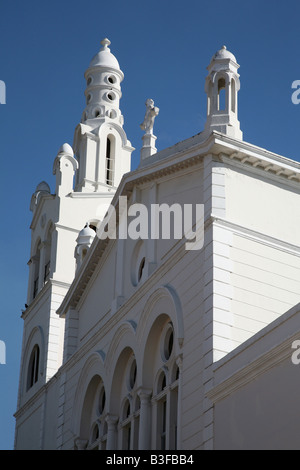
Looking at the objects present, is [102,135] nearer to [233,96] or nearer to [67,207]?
[67,207]

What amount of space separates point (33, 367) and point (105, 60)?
44.6ft

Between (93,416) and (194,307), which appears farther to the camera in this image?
(93,416)

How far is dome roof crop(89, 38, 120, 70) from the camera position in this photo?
43281 millimetres

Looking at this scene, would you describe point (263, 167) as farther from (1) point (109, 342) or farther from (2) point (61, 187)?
(2) point (61, 187)

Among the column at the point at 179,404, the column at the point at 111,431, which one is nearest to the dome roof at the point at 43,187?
the column at the point at 111,431

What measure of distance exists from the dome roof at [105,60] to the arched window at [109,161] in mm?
3214

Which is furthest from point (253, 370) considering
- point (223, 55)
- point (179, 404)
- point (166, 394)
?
point (223, 55)

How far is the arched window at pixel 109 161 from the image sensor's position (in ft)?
141

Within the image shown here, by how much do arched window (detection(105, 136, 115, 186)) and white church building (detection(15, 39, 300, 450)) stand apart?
28.9ft

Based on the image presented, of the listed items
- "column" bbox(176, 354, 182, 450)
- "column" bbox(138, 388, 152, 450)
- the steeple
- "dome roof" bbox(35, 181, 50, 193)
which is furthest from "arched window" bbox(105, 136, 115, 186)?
"column" bbox(176, 354, 182, 450)

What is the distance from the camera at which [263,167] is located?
2478 centimetres

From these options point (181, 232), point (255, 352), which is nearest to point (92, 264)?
point (181, 232)

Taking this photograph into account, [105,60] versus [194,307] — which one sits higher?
[105,60]

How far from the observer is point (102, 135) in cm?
4231
